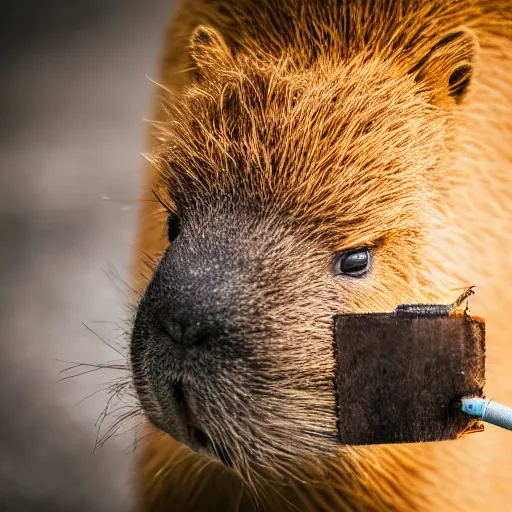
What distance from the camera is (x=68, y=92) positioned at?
2.29 meters

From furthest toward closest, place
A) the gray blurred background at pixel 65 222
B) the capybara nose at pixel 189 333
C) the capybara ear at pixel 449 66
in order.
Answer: the gray blurred background at pixel 65 222
the capybara ear at pixel 449 66
the capybara nose at pixel 189 333

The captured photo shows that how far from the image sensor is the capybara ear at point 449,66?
95 centimetres

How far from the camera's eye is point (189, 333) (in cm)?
84

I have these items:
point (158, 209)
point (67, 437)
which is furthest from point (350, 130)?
point (67, 437)

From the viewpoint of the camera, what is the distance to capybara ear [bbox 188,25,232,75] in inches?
41.1

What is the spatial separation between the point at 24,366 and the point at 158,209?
911 mm

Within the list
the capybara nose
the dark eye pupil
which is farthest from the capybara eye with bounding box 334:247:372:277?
the capybara nose

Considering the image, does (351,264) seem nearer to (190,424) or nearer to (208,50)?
(190,424)

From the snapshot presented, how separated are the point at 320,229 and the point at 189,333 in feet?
0.61

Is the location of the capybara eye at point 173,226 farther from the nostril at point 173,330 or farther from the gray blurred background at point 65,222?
the gray blurred background at point 65,222

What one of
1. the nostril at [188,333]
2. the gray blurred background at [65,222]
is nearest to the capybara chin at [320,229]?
the nostril at [188,333]

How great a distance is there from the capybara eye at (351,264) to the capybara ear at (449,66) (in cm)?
21

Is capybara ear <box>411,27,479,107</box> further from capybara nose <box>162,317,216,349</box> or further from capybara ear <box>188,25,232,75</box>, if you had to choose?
capybara nose <box>162,317,216,349</box>

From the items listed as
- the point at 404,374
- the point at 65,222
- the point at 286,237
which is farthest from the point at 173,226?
the point at 65,222
